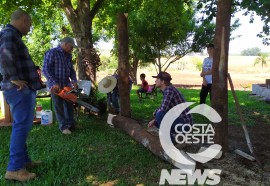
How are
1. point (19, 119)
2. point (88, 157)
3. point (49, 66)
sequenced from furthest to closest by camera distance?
point (49, 66)
point (88, 157)
point (19, 119)

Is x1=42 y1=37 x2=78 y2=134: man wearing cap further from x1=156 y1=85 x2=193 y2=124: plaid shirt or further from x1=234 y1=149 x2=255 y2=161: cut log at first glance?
x1=234 y1=149 x2=255 y2=161: cut log

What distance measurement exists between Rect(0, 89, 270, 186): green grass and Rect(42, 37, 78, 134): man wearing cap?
0.96 ft

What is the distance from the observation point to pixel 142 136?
538 centimetres

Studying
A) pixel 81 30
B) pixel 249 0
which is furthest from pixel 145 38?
pixel 249 0

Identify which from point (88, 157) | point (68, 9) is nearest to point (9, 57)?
point (88, 157)

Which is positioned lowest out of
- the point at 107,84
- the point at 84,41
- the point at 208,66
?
the point at 107,84

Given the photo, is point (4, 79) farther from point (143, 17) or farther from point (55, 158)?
point (143, 17)

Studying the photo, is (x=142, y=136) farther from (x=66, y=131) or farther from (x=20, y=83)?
(x=20, y=83)

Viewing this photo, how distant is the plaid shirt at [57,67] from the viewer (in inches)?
241

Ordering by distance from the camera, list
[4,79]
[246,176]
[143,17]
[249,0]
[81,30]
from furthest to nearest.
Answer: [143,17]
[81,30]
[249,0]
[246,176]
[4,79]

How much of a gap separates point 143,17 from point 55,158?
1783 cm

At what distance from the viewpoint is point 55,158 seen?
474 centimetres

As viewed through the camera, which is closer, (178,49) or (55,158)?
(55,158)

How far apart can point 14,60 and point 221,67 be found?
118 inches
